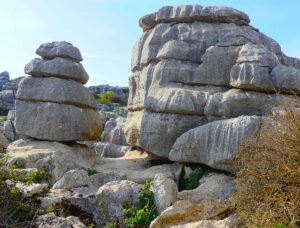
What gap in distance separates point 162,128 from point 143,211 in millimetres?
5098

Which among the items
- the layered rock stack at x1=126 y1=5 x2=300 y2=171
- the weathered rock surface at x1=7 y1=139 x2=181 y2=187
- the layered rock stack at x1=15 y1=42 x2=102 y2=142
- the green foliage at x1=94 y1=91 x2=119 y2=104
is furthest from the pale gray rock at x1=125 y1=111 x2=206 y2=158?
the green foliage at x1=94 y1=91 x2=119 y2=104

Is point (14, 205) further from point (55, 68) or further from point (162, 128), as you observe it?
point (55, 68)

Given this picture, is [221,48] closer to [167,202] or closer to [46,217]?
[167,202]

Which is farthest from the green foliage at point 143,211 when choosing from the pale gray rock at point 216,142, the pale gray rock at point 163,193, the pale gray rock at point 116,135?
the pale gray rock at point 116,135

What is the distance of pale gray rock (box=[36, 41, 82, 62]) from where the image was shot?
56.1ft

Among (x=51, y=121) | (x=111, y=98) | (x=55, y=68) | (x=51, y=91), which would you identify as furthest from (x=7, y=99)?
(x=51, y=121)

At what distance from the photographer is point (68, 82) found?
55.6 feet

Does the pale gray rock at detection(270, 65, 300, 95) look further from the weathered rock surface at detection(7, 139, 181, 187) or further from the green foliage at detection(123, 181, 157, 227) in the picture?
the green foliage at detection(123, 181, 157, 227)

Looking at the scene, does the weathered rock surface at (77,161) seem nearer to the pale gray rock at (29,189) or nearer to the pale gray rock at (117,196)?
the pale gray rock at (117,196)

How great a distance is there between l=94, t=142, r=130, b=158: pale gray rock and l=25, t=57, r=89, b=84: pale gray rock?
500 cm

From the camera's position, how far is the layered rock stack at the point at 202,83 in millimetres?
12875

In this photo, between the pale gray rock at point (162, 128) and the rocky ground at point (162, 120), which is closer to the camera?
the rocky ground at point (162, 120)

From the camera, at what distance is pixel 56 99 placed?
1648 centimetres

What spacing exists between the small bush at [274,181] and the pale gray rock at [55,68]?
10760 millimetres
